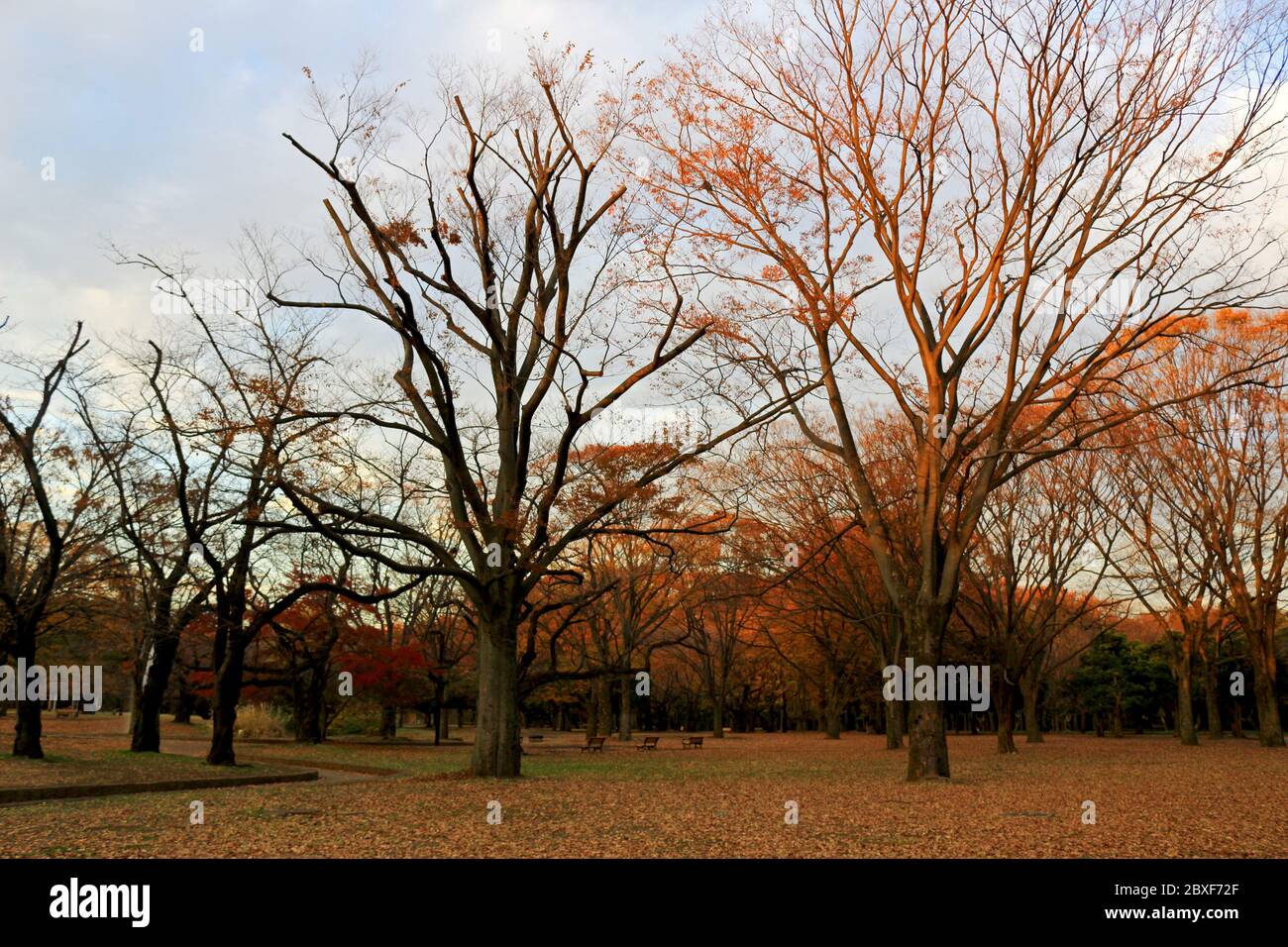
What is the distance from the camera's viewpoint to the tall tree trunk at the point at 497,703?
57.5 feet

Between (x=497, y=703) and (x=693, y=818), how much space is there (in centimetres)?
709

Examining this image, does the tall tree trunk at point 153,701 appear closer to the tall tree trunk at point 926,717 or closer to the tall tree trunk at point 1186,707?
the tall tree trunk at point 926,717

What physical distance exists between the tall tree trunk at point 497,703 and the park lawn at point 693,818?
26.3 inches

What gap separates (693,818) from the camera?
1132 cm

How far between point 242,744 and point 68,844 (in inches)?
902

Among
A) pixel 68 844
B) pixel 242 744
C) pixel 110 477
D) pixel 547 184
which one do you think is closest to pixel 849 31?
pixel 547 184

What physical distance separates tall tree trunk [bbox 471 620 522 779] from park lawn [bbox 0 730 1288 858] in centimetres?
67

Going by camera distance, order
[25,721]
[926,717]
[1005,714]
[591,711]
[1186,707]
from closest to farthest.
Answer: [926,717]
[25,721]
[1005,714]
[1186,707]
[591,711]

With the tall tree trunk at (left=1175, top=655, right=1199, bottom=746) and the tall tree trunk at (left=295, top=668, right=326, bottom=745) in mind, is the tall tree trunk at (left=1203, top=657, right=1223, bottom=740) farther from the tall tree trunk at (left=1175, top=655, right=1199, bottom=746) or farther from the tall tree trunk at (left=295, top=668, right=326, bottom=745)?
the tall tree trunk at (left=295, top=668, right=326, bottom=745)

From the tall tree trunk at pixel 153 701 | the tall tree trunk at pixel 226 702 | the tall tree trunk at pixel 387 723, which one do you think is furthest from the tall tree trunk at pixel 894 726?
the tall tree trunk at pixel 153 701

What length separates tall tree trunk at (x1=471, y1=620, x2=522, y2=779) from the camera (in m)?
17.5

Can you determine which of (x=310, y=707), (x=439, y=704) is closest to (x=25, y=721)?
(x=310, y=707)

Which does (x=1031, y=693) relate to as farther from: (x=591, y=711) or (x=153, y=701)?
(x=153, y=701)

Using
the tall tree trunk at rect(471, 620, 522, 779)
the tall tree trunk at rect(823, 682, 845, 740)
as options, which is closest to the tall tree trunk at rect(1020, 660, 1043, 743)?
the tall tree trunk at rect(823, 682, 845, 740)
